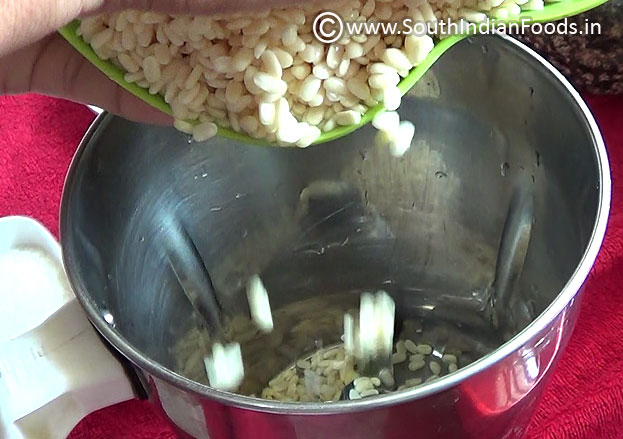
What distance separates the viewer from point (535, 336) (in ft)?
1.27

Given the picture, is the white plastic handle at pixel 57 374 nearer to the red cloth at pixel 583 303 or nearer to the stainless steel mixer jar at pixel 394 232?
the stainless steel mixer jar at pixel 394 232

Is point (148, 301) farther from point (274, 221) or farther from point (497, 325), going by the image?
point (497, 325)

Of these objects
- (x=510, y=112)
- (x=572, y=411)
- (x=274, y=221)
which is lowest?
(x=572, y=411)

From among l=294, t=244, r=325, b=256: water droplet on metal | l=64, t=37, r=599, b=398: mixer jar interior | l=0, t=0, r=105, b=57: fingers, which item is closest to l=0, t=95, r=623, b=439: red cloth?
l=64, t=37, r=599, b=398: mixer jar interior

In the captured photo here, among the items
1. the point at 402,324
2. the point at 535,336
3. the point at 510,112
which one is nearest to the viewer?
the point at 535,336

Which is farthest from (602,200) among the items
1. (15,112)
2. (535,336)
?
(15,112)

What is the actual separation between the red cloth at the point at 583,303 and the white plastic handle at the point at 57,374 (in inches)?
5.5

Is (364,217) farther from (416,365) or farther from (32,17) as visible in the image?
(32,17)

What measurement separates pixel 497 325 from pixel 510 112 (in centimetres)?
17

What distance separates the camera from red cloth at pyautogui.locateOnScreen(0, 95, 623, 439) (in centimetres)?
60

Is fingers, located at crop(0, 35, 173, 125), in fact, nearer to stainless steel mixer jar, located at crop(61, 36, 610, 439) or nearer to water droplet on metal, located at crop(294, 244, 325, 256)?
stainless steel mixer jar, located at crop(61, 36, 610, 439)

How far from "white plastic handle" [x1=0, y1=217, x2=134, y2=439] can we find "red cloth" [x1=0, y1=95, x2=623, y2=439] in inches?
5.5

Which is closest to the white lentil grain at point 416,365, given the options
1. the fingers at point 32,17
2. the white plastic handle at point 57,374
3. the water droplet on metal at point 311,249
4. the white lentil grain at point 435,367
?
the white lentil grain at point 435,367

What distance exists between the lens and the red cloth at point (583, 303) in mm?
600
